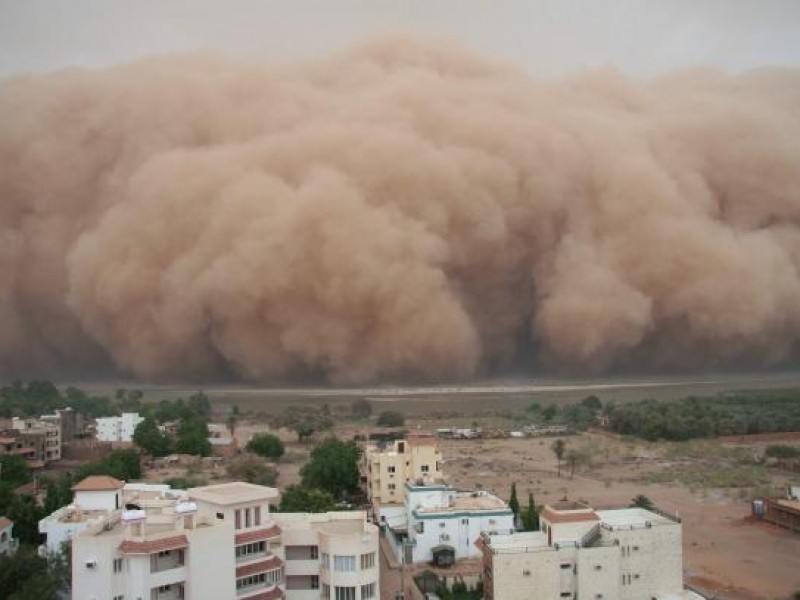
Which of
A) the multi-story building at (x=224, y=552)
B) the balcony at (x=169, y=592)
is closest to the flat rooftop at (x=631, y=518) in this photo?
the multi-story building at (x=224, y=552)

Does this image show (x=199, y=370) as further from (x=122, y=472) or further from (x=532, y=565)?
(x=532, y=565)

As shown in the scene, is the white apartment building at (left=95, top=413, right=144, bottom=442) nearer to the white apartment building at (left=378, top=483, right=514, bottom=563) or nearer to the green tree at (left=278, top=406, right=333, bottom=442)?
the green tree at (left=278, top=406, right=333, bottom=442)

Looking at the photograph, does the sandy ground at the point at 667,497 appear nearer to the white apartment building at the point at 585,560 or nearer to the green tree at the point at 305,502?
the white apartment building at the point at 585,560

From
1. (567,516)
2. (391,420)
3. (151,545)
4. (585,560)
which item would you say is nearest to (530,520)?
(567,516)

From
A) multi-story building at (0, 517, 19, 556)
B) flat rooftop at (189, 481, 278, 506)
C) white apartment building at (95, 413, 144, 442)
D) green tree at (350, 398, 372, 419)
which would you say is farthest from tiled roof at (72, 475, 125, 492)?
green tree at (350, 398, 372, 419)

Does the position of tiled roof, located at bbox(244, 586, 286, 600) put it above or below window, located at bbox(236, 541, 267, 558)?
below

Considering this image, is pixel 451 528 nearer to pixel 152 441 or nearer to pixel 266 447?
pixel 266 447

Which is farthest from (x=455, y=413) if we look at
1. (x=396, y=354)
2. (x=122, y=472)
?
(x=122, y=472)
